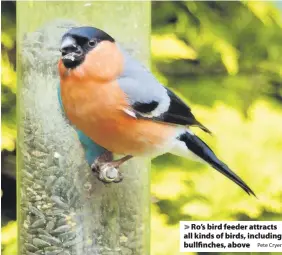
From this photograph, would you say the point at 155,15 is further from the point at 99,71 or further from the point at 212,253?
the point at 212,253

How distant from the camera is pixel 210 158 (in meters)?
1.33

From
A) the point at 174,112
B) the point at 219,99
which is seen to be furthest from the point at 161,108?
the point at 219,99

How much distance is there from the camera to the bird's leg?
49.6 inches

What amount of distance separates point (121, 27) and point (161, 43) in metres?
0.13

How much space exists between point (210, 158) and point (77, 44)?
0.42m

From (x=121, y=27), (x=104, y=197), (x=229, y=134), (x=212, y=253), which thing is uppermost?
(x=121, y=27)

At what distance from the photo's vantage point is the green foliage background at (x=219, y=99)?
4.34 feet

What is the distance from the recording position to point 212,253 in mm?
1358

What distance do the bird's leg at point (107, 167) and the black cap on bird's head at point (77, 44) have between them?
227 millimetres

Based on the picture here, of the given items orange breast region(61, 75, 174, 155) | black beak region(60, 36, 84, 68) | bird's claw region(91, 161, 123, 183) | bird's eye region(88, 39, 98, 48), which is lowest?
bird's claw region(91, 161, 123, 183)

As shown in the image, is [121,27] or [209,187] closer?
[121,27]

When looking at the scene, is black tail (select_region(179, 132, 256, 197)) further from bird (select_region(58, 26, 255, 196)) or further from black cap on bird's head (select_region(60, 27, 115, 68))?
black cap on bird's head (select_region(60, 27, 115, 68))

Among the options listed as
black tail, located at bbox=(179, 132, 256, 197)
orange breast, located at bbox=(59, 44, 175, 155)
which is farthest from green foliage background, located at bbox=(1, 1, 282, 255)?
orange breast, located at bbox=(59, 44, 175, 155)

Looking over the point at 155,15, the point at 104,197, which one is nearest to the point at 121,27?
the point at 155,15
